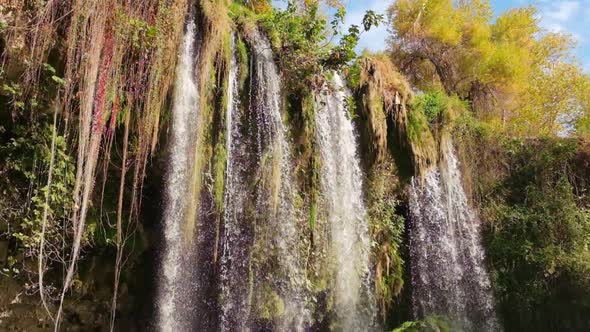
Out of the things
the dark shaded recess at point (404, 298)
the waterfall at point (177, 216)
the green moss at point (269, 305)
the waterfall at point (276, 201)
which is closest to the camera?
the waterfall at point (177, 216)

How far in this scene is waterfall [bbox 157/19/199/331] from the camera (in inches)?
235

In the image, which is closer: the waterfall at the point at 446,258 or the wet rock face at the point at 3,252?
the wet rock face at the point at 3,252

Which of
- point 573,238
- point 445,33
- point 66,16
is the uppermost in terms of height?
point 445,33

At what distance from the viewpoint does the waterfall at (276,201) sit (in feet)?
21.8

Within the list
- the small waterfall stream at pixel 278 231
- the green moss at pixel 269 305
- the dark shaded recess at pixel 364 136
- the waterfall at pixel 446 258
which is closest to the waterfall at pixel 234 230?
the small waterfall stream at pixel 278 231

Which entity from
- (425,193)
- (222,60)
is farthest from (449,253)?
(222,60)

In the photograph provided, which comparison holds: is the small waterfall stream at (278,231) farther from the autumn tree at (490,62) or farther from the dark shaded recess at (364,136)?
the autumn tree at (490,62)

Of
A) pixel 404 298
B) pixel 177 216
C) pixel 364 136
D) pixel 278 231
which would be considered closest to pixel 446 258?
pixel 404 298

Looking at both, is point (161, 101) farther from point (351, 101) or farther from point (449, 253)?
point (449, 253)

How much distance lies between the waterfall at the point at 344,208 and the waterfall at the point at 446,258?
3.99ft

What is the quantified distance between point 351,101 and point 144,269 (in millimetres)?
3864

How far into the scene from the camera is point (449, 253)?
353 inches

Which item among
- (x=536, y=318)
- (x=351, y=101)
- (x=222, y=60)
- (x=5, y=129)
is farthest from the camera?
(x=536, y=318)

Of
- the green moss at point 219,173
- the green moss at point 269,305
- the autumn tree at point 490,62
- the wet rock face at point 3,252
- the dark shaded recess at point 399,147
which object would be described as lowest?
the green moss at point 269,305
